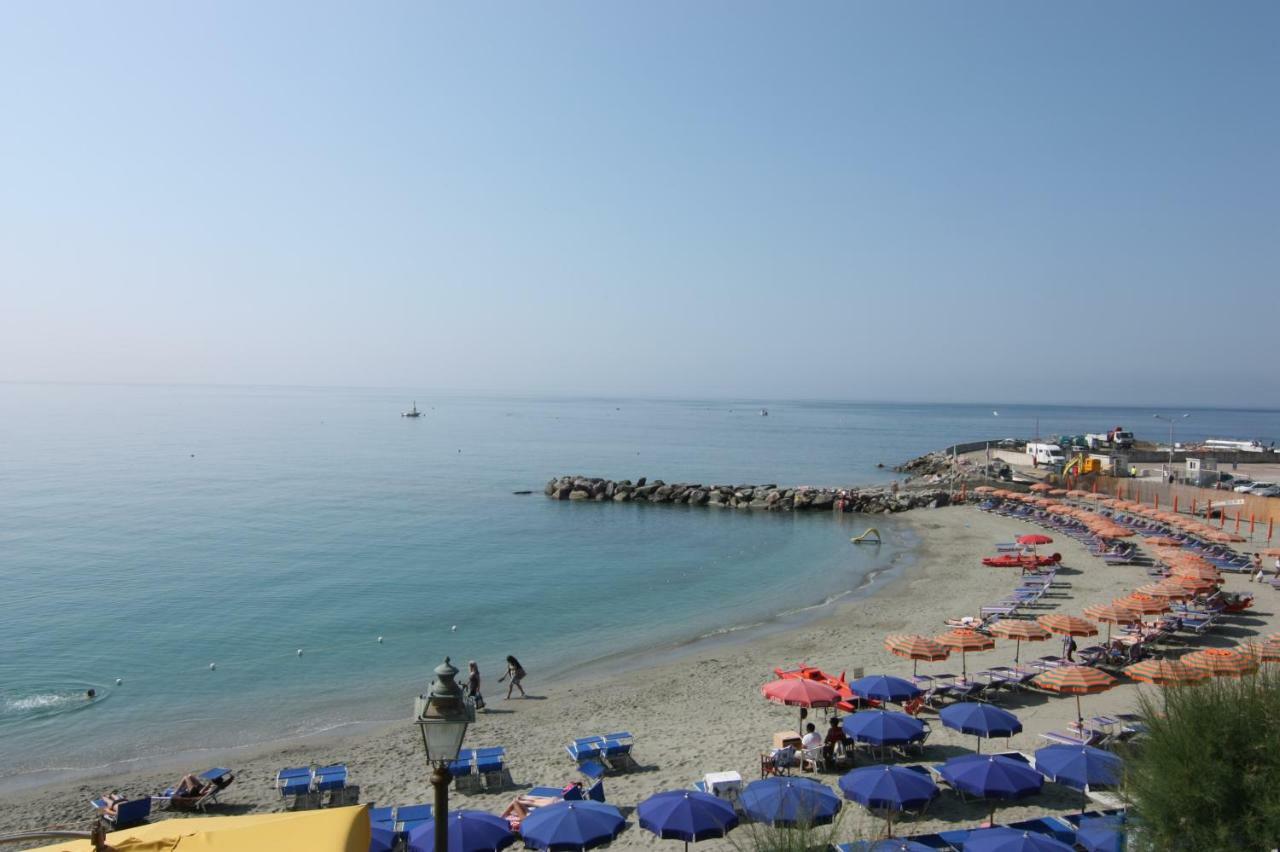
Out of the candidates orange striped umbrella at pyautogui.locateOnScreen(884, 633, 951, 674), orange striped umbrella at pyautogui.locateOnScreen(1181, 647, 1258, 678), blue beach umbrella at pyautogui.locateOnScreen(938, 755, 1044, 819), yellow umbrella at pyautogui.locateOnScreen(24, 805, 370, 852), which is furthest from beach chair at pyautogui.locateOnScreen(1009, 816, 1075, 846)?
yellow umbrella at pyautogui.locateOnScreen(24, 805, 370, 852)

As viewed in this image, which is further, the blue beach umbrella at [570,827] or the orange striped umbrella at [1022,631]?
the orange striped umbrella at [1022,631]

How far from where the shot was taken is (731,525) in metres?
50.4

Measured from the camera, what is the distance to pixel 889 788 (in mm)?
11086

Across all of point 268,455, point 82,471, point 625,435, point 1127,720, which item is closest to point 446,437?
point 625,435

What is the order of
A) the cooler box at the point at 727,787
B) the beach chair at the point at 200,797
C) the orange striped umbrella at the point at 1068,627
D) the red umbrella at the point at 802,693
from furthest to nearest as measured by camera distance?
the orange striped umbrella at the point at 1068,627 → the red umbrella at the point at 802,693 → the beach chair at the point at 200,797 → the cooler box at the point at 727,787

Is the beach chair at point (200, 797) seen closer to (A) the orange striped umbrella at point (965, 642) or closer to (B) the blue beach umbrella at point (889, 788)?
(B) the blue beach umbrella at point (889, 788)

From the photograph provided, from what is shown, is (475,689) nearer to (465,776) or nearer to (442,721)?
(465,776)

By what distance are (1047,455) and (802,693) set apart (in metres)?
57.4

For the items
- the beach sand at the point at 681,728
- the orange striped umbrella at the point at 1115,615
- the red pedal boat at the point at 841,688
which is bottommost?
the beach sand at the point at 681,728

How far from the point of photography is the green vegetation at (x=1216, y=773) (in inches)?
297

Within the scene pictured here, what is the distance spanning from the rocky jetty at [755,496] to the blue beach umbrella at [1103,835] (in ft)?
149

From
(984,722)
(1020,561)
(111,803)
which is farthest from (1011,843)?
(1020,561)

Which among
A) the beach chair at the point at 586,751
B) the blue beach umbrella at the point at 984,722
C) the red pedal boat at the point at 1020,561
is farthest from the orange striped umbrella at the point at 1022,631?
the red pedal boat at the point at 1020,561

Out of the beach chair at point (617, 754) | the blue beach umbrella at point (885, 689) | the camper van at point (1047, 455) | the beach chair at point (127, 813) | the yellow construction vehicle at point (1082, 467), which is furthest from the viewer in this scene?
the camper van at point (1047, 455)
